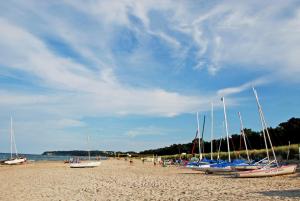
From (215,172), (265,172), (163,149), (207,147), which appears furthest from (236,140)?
(265,172)

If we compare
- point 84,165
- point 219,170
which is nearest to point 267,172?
point 219,170

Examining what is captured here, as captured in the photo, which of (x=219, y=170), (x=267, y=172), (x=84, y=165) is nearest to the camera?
(x=267, y=172)

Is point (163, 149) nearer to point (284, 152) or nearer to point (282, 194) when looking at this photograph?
point (284, 152)

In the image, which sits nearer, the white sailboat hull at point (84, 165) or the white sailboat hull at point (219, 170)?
the white sailboat hull at point (219, 170)

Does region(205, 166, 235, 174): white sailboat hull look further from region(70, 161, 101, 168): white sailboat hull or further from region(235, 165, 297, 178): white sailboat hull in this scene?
region(70, 161, 101, 168): white sailboat hull

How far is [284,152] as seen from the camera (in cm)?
6253

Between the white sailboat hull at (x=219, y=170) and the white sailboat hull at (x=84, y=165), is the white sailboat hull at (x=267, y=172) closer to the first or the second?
the white sailboat hull at (x=219, y=170)

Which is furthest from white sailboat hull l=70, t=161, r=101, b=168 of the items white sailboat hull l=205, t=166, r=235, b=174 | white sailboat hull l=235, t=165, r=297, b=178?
white sailboat hull l=235, t=165, r=297, b=178

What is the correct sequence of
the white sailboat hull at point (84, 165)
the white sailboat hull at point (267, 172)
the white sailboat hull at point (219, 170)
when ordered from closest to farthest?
1. the white sailboat hull at point (267, 172)
2. the white sailboat hull at point (219, 170)
3. the white sailboat hull at point (84, 165)

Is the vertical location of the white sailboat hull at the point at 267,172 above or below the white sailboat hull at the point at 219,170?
below

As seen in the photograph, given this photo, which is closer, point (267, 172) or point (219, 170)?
point (267, 172)

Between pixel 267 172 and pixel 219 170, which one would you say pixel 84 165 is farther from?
pixel 267 172

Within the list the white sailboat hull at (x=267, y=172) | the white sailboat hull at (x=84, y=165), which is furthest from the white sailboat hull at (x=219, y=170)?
the white sailboat hull at (x=84, y=165)

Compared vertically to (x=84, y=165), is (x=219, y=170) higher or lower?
lower
